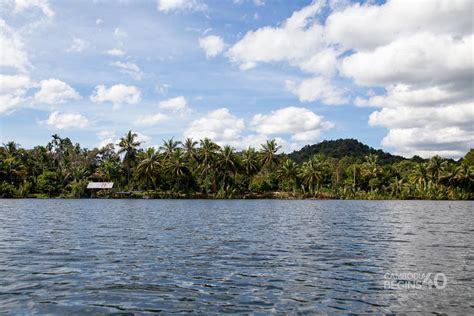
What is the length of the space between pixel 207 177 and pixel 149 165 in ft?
49.2

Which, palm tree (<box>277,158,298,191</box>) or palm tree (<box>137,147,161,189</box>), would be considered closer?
palm tree (<box>137,147,161,189</box>)

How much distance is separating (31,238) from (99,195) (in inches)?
3294

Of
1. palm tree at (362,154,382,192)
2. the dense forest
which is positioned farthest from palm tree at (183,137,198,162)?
palm tree at (362,154,382,192)

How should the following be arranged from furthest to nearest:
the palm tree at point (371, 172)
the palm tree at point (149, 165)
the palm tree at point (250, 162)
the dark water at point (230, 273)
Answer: the palm tree at point (371, 172)
the palm tree at point (250, 162)
the palm tree at point (149, 165)
the dark water at point (230, 273)

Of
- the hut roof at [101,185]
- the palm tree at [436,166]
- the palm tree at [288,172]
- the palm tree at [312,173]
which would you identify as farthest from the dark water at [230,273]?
the palm tree at [436,166]

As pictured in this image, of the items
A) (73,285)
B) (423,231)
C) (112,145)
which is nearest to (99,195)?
(112,145)

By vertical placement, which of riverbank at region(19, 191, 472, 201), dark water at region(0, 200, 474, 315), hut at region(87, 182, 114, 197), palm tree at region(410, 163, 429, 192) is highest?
palm tree at region(410, 163, 429, 192)

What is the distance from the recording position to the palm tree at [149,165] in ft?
328

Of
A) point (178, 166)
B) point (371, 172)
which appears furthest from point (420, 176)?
point (178, 166)

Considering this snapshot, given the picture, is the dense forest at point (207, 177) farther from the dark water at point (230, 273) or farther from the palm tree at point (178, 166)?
the dark water at point (230, 273)

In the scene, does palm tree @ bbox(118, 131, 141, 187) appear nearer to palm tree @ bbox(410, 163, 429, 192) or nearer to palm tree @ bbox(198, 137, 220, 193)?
palm tree @ bbox(198, 137, 220, 193)

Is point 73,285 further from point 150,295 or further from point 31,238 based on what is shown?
point 31,238

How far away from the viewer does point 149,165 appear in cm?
9988

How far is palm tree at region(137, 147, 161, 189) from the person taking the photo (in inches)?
3932
